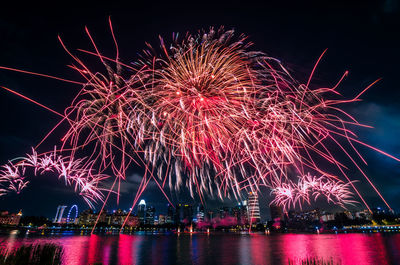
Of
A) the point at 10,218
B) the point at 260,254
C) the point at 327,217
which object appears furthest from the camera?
the point at 327,217

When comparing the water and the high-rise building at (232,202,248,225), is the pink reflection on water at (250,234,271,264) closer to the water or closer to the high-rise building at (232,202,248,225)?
the water

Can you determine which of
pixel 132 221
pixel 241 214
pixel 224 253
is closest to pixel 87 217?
pixel 132 221

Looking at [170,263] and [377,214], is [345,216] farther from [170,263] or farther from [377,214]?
[170,263]

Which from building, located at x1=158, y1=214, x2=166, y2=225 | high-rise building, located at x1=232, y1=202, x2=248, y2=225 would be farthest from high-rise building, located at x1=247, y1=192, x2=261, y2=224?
building, located at x1=158, y1=214, x2=166, y2=225

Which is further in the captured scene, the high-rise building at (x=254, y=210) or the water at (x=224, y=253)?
Answer: the high-rise building at (x=254, y=210)

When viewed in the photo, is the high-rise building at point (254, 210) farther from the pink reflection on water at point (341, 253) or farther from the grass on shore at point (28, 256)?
the grass on shore at point (28, 256)

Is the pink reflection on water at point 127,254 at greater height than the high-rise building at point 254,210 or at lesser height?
lesser

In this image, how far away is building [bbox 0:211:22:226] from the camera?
4679 inches

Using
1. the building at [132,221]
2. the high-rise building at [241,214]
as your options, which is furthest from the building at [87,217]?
the high-rise building at [241,214]

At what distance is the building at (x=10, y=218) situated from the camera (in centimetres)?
11884

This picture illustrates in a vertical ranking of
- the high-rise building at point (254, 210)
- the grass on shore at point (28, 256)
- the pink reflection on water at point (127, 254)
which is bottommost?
the pink reflection on water at point (127, 254)

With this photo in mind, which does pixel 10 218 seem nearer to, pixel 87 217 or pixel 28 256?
pixel 87 217

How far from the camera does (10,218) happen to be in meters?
126

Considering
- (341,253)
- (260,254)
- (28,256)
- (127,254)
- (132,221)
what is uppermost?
(28,256)
